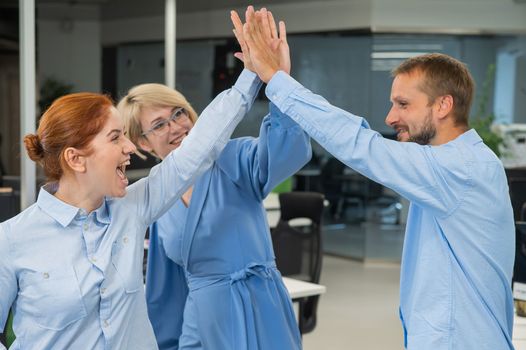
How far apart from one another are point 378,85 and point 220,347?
721 cm

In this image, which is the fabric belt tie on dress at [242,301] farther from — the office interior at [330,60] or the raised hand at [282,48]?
the office interior at [330,60]

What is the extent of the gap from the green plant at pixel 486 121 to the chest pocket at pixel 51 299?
6.56 meters

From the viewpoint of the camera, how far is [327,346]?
6.01m

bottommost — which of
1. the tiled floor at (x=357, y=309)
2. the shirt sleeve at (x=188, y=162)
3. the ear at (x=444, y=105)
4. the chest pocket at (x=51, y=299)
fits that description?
the tiled floor at (x=357, y=309)

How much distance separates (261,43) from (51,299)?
33.9 inches

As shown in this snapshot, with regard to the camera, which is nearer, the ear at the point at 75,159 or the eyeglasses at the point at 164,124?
the ear at the point at 75,159

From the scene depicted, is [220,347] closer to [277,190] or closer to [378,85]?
[277,190]

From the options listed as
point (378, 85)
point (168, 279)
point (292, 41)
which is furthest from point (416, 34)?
point (168, 279)

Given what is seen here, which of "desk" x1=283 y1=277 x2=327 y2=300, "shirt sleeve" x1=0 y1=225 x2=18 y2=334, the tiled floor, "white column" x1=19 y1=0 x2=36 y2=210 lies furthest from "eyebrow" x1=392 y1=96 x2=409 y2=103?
the tiled floor

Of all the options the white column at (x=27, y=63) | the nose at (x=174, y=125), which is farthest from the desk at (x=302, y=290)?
the white column at (x=27, y=63)

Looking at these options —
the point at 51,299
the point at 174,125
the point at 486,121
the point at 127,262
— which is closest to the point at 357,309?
the point at 486,121

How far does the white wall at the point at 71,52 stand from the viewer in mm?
9836

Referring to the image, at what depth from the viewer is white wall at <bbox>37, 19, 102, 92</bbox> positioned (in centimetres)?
984

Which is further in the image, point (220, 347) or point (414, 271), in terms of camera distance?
point (220, 347)
